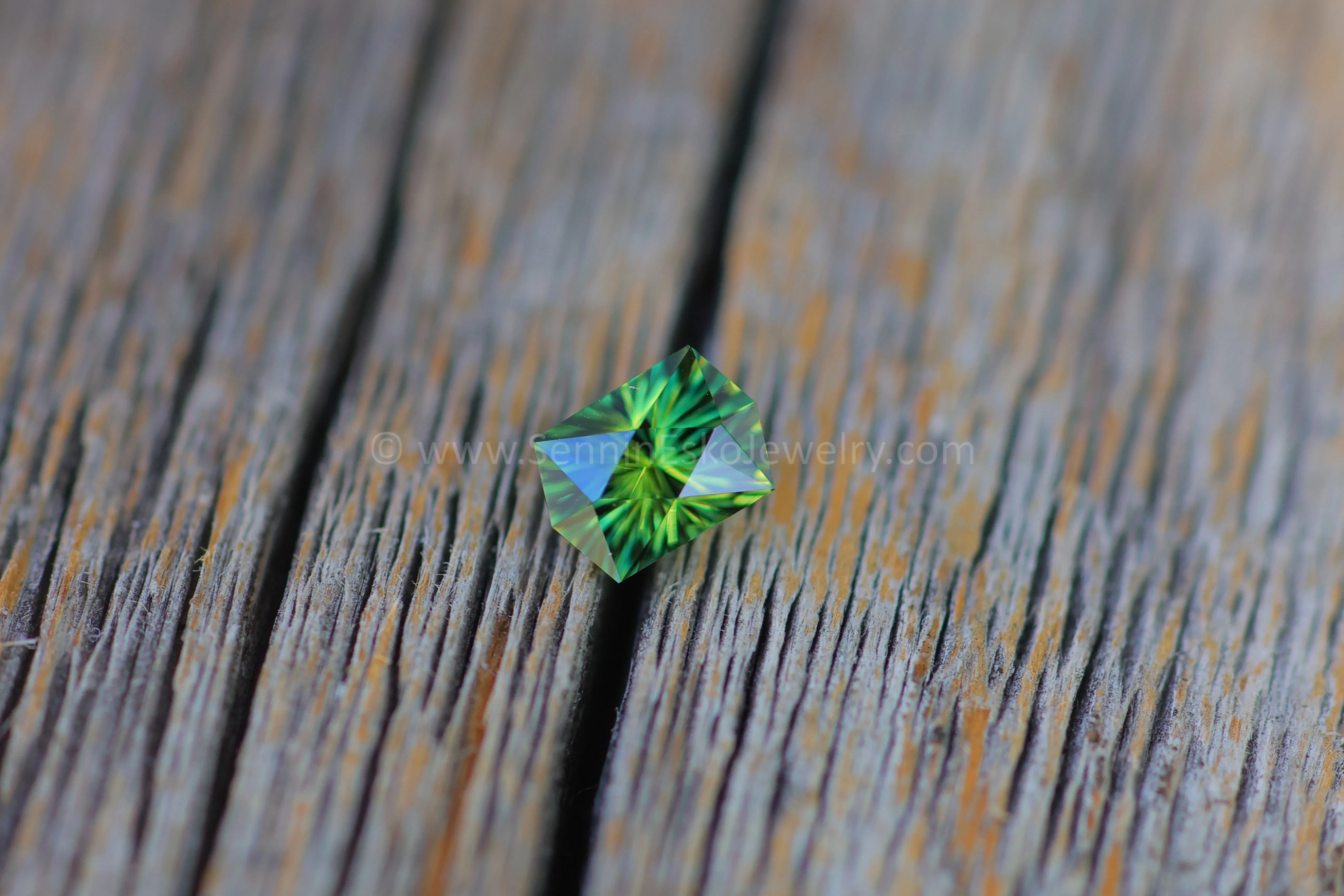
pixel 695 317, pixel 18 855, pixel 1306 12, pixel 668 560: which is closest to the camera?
pixel 18 855

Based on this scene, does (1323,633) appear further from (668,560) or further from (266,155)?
(266,155)

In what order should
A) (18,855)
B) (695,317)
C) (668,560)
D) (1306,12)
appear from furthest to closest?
(1306,12) → (695,317) → (668,560) → (18,855)

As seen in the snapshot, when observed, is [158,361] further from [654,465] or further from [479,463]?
[654,465]

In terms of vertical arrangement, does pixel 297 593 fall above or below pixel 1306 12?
below

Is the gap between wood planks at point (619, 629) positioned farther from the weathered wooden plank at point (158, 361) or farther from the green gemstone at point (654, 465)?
the weathered wooden plank at point (158, 361)

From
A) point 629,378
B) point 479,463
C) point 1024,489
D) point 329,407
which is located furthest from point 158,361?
point 1024,489

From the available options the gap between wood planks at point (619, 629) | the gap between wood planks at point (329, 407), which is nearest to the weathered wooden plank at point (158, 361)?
the gap between wood planks at point (329, 407)

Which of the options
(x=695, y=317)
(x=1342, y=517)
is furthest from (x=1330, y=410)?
(x=695, y=317)
